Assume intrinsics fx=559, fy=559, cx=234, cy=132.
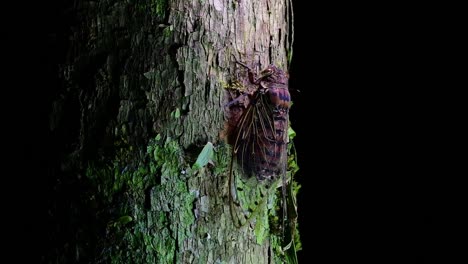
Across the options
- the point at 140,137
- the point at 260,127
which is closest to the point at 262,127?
the point at 260,127

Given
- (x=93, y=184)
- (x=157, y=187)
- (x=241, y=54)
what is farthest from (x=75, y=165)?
(x=241, y=54)

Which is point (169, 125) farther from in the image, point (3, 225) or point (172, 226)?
point (3, 225)

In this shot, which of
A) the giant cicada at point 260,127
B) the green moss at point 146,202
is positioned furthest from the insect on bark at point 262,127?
the green moss at point 146,202

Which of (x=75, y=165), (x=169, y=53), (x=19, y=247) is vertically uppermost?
(x=169, y=53)

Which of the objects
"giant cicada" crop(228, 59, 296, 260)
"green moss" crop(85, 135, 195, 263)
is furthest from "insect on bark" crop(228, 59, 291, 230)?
"green moss" crop(85, 135, 195, 263)

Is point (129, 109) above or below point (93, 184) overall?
above

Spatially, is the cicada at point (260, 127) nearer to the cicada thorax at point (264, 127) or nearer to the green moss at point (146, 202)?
the cicada thorax at point (264, 127)

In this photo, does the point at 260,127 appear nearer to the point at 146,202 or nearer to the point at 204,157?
the point at 204,157
